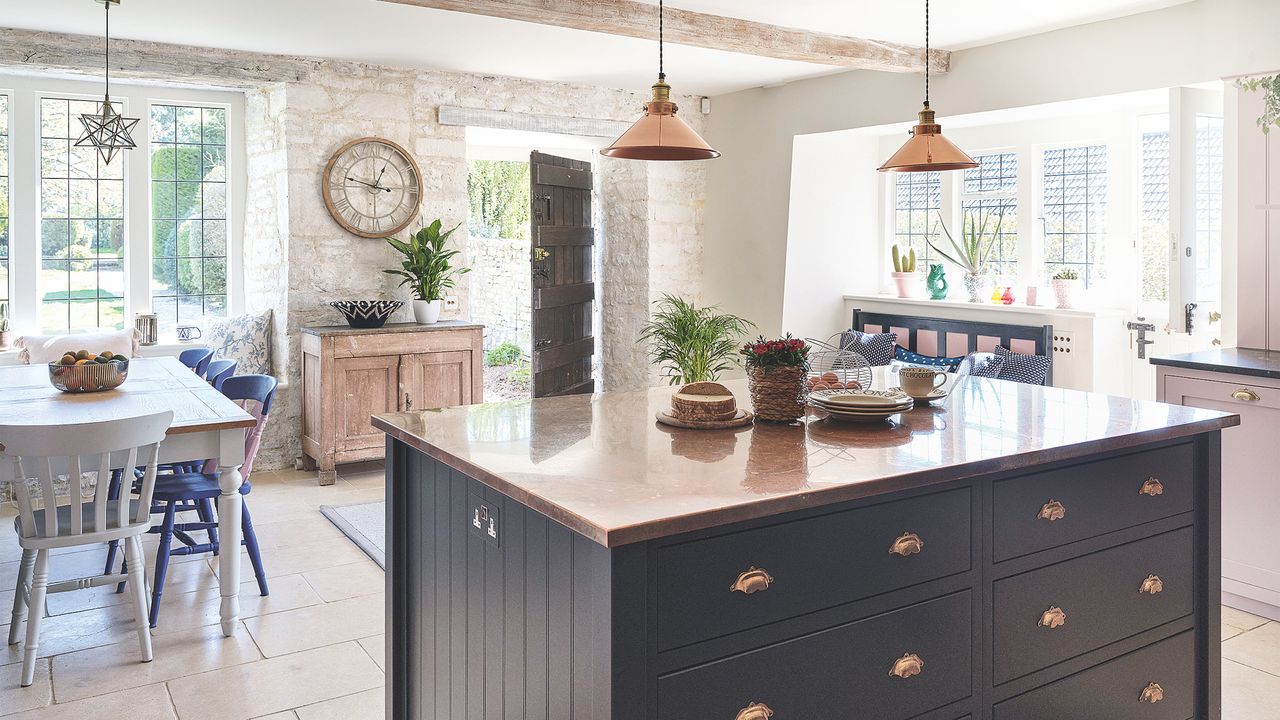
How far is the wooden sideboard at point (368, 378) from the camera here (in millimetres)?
5996

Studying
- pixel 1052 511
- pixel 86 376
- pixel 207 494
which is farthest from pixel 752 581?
pixel 86 376

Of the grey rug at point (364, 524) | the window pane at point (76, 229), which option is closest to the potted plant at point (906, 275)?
the grey rug at point (364, 524)

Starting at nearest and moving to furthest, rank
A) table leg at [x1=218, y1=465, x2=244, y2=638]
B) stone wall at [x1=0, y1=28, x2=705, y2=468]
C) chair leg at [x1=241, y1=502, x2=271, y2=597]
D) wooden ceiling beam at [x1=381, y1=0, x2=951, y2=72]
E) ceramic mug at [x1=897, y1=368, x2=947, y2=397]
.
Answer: ceramic mug at [x1=897, y1=368, x2=947, y2=397] → table leg at [x1=218, y1=465, x2=244, y2=638] → chair leg at [x1=241, y1=502, x2=271, y2=597] → wooden ceiling beam at [x1=381, y1=0, x2=951, y2=72] → stone wall at [x1=0, y1=28, x2=705, y2=468]

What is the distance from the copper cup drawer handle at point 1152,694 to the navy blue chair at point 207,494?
3.21 meters

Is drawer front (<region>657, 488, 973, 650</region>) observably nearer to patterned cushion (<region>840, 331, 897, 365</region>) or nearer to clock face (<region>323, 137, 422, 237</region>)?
patterned cushion (<region>840, 331, 897, 365</region>)

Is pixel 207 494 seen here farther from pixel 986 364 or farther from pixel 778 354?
pixel 986 364

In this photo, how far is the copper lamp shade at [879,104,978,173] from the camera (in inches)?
121

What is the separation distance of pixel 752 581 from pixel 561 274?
5865 millimetres

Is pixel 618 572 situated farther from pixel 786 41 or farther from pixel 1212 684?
pixel 786 41

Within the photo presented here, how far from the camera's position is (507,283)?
11.1 metres

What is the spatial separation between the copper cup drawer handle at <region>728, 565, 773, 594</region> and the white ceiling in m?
3.71

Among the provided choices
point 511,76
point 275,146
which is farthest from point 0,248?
point 511,76

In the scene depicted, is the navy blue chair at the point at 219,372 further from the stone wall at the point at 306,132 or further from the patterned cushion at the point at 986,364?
the patterned cushion at the point at 986,364

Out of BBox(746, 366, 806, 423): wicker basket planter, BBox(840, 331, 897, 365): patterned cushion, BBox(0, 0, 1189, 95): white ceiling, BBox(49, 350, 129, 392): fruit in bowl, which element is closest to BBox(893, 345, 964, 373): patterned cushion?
BBox(840, 331, 897, 365): patterned cushion
